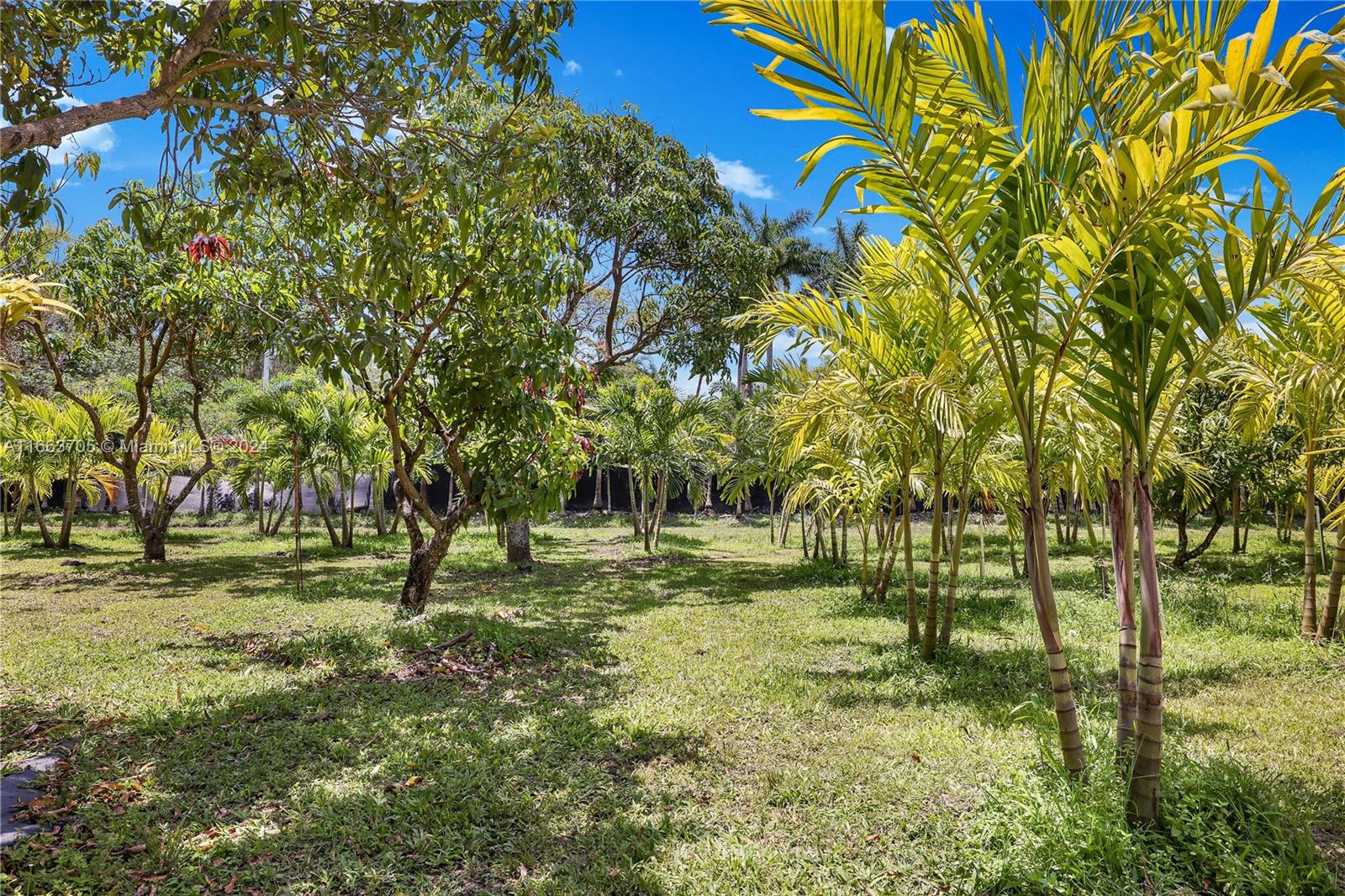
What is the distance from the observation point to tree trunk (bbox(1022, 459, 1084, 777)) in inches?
102

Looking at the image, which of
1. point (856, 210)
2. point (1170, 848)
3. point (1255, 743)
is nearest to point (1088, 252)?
point (856, 210)

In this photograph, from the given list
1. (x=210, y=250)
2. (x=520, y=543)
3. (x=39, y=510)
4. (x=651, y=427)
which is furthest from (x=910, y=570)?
(x=39, y=510)

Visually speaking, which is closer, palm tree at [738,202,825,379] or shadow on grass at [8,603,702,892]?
shadow on grass at [8,603,702,892]

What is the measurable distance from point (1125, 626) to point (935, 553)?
2.51 metres

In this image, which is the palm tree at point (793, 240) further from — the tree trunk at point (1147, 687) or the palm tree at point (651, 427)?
the tree trunk at point (1147, 687)

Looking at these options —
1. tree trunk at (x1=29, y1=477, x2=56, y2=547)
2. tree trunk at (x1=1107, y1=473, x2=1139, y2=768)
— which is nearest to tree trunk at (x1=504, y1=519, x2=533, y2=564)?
tree trunk at (x1=29, y1=477, x2=56, y2=547)

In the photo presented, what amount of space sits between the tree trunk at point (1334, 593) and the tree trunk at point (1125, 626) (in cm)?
411

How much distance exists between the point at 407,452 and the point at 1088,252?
5.44m

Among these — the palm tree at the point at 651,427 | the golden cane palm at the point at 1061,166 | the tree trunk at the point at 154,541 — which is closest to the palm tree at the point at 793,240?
the palm tree at the point at 651,427

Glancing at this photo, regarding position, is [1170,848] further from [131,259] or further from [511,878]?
[131,259]

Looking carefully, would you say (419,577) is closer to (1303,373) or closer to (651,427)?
(651,427)

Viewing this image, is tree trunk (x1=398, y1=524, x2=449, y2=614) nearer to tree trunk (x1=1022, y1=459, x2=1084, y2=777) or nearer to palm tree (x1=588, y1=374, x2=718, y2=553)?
tree trunk (x1=1022, y1=459, x2=1084, y2=777)

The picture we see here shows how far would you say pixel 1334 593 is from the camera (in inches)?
217

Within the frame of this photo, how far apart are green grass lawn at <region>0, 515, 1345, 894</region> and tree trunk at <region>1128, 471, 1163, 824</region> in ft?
0.31
